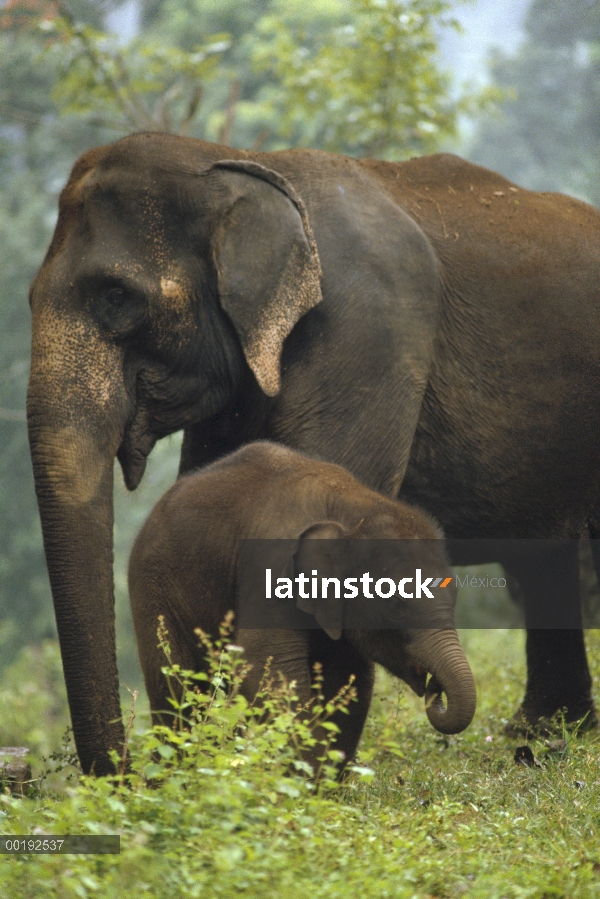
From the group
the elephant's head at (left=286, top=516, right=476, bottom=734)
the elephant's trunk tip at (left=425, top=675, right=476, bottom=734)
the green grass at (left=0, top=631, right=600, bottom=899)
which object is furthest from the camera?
the elephant's head at (left=286, top=516, right=476, bottom=734)

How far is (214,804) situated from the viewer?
2.91 metres

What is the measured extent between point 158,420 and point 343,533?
98cm

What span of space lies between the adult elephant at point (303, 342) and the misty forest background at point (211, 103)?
120cm

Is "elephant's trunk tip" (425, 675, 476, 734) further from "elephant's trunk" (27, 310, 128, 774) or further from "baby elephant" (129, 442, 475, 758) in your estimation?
"elephant's trunk" (27, 310, 128, 774)

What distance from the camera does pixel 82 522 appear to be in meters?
4.21

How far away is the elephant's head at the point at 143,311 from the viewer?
4.27m

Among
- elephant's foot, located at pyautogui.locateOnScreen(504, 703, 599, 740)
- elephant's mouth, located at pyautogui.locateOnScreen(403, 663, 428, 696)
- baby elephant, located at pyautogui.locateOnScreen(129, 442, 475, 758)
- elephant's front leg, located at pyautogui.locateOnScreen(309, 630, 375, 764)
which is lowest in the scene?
elephant's foot, located at pyautogui.locateOnScreen(504, 703, 599, 740)

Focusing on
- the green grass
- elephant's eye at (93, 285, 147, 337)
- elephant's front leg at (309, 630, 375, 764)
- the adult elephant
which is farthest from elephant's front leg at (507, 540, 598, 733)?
elephant's eye at (93, 285, 147, 337)

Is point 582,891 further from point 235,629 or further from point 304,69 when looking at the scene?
point 304,69

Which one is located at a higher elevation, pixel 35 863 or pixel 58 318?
pixel 58 318

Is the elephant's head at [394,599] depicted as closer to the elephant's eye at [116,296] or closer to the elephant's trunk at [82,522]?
the elephant's trunk at [82,522]

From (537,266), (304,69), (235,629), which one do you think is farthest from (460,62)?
(235,629)

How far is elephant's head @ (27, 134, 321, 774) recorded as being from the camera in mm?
4266

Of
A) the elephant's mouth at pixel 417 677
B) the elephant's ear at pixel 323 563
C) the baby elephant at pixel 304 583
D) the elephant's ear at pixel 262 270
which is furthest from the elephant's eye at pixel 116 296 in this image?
the elephant's mouth at pixel 417 677
